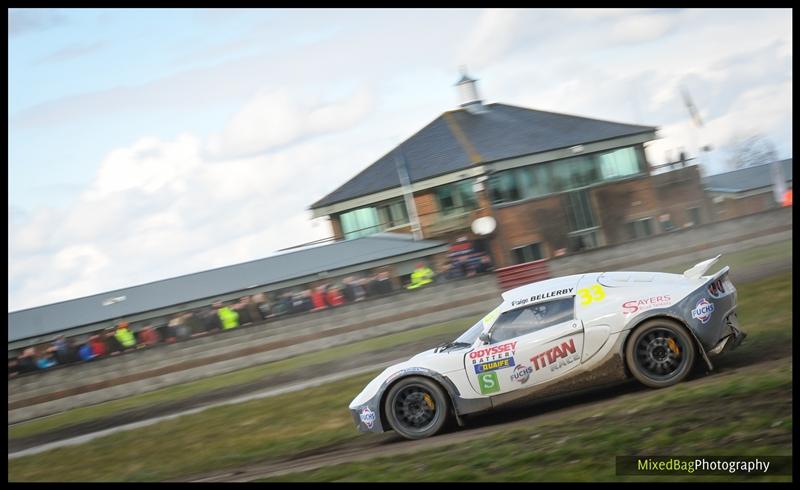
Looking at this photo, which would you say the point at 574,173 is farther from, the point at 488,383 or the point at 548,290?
the point at 488,383

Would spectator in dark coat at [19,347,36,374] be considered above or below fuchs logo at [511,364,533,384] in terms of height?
above

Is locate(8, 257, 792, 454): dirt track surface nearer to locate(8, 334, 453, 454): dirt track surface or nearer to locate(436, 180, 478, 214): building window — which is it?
locate(8, 334, 453, 454): dirt track surface

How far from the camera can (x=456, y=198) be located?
33125 mm

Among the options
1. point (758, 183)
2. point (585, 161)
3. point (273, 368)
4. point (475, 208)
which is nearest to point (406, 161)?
point (475, 208)

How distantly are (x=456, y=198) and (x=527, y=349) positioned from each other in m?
23.9

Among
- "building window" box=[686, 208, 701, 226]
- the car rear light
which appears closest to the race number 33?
the car rear light

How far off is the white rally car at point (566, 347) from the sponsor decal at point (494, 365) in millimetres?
11

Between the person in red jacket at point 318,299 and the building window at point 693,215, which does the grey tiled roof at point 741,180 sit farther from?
the person in red jacket at point 318,299

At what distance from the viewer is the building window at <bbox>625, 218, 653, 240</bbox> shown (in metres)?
29.6

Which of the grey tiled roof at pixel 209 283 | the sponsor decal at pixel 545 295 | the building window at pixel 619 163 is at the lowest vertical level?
the sponsor decal at pixel 545 295

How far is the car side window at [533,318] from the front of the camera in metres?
9.54

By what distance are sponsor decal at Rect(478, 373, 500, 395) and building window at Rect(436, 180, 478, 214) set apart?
23058 mm

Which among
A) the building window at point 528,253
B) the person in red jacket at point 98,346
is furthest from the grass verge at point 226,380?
the building window at point 528,253

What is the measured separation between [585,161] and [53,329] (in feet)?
66.5
